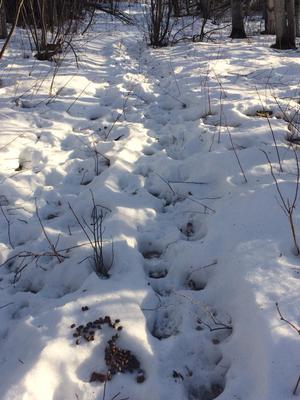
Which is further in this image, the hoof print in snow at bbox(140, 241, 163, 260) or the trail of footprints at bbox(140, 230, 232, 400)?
the hoof print in snow at bbox(140, 241, 163, 260)

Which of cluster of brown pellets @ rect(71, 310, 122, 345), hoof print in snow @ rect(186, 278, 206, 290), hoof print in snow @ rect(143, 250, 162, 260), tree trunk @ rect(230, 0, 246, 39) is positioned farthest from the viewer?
tree trunk @ rect(230, 0, 246, 39)

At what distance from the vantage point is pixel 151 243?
103 inches

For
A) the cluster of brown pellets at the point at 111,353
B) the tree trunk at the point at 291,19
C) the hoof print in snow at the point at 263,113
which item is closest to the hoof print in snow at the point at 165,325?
the cluster of brown pellets at the point at 111,353

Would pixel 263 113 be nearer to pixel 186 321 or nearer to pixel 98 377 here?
pixel 186 321

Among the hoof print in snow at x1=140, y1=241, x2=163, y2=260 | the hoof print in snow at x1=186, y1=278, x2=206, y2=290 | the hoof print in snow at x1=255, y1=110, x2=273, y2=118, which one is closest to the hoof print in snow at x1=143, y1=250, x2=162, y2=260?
the hoof print in snow at x1=140, y1=241, x2=163, y2=260

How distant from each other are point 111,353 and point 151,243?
2.95ft

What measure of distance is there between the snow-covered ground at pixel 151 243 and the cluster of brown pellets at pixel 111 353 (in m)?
0.01

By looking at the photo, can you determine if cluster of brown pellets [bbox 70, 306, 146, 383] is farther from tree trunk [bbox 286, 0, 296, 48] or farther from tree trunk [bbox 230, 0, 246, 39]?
tree trunk [bbox 230, 0, 246, 39]

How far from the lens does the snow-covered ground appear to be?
1736 millimetres

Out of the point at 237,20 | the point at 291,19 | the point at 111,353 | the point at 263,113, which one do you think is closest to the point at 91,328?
the point at 111,353

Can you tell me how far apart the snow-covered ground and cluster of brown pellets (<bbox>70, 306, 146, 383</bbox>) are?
11 mm

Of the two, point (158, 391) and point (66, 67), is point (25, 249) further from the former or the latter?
point (66, 67)

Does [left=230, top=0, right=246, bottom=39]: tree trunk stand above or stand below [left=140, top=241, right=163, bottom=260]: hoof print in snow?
above

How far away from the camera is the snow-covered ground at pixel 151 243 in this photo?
1.74 meters
